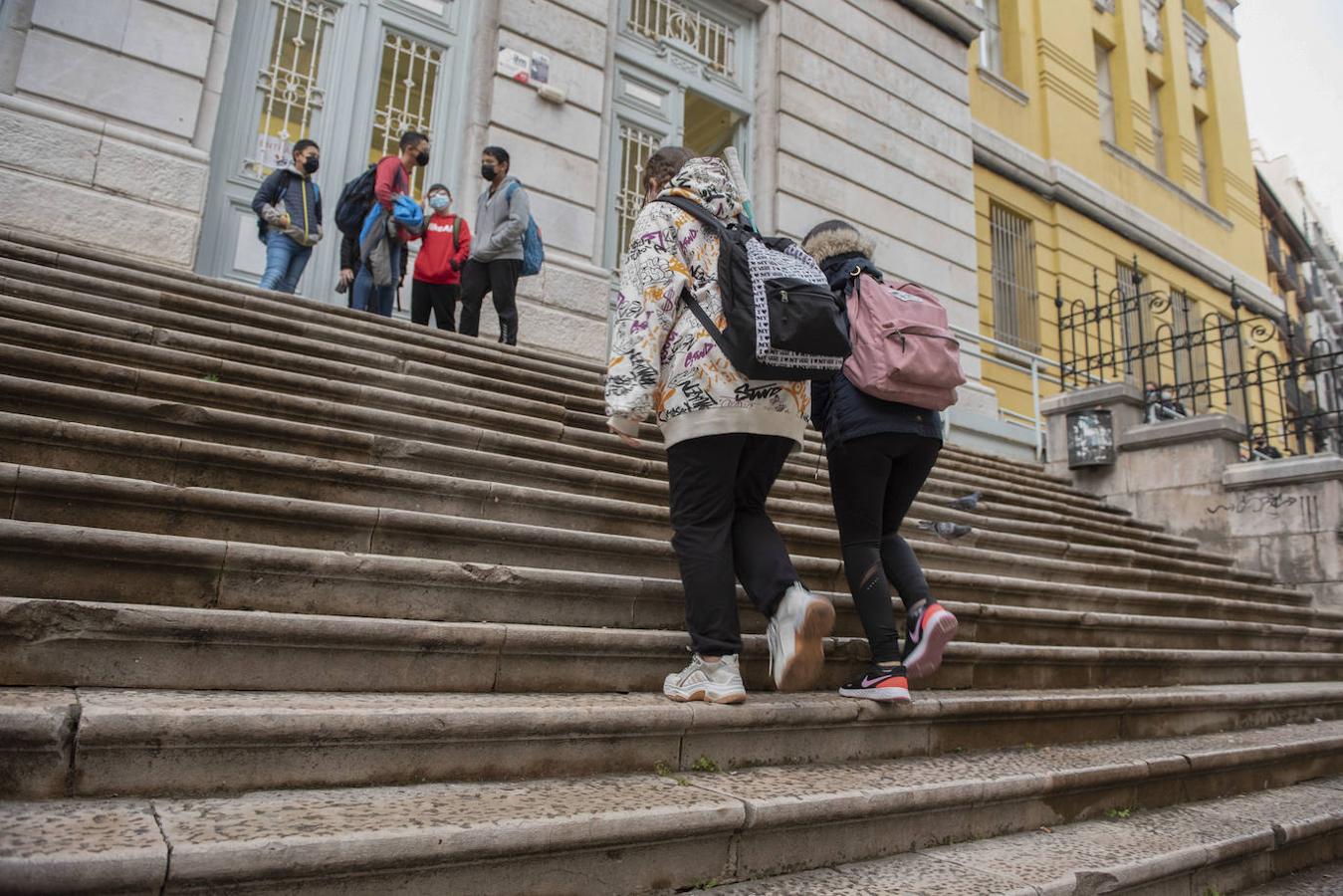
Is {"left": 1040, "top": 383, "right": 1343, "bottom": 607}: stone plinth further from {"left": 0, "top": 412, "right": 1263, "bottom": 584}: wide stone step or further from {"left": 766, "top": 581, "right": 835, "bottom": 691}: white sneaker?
{"left": 766, "top": 581, "right": 835, "bottom": 691}: white sneaker

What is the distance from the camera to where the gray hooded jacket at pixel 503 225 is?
7.01 m

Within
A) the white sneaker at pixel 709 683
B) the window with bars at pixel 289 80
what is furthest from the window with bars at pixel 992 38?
the white sneaker at pixel 709 683

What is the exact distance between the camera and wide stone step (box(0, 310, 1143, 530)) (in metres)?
3.72

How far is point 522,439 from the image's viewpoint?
14.8 feet

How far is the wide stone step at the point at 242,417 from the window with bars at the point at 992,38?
14381 mm

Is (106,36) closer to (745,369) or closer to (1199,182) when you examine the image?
(745,369)

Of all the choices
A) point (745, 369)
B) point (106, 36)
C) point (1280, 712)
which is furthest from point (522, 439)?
point (106, 36)

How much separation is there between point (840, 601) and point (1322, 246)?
40.4 m

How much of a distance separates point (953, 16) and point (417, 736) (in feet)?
47.4

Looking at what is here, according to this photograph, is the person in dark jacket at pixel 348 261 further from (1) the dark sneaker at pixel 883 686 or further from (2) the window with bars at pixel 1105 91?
(2) the window with bars at pixel 1105 91

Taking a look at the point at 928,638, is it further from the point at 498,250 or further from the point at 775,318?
the point at 498,250

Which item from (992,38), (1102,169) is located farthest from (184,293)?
(1102,169)

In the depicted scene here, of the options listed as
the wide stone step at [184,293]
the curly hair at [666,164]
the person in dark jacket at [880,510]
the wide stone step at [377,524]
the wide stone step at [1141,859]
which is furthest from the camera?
the wide stone step at [184,293]

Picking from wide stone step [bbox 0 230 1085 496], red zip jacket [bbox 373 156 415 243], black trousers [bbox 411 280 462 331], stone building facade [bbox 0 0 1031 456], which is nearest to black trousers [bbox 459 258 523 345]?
black trousers [bbox 411 280 462 331]
